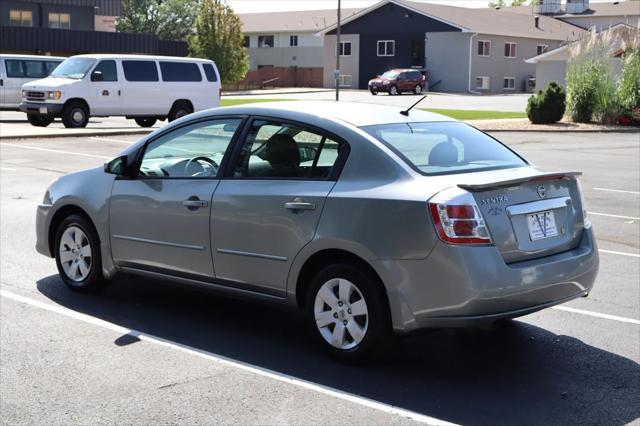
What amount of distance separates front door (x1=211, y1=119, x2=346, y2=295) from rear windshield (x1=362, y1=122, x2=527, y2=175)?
1.32 feet

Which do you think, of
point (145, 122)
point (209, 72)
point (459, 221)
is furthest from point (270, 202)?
point (145, 122)

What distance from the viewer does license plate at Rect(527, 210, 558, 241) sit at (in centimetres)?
576

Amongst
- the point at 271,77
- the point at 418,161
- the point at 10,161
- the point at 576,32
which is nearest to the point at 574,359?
the point at 418,161

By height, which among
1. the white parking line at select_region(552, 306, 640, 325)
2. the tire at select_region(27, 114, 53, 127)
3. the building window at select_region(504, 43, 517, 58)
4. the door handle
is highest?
the building window at select_region(504, 43, 517, 58)

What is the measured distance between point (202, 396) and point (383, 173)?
1.76 meters

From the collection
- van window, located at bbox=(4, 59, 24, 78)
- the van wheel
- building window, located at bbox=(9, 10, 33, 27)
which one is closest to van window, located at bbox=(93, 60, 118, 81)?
the van wheel

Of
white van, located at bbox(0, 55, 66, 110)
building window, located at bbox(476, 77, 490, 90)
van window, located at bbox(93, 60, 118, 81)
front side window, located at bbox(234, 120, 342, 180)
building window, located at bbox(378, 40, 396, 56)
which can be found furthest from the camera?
building window, located at bbox(378, 40, 396, 56)

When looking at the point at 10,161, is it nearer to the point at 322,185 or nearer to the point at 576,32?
the point at 322,185

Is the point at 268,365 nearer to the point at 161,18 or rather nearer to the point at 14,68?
the point at 14,68

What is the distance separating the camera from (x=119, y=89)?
27.0 m

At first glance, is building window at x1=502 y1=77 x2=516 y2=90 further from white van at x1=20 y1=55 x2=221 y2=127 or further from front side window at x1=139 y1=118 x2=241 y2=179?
front side window at x1=139 y1=118 x2=241 y2=179

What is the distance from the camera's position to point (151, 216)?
6926 millimetres

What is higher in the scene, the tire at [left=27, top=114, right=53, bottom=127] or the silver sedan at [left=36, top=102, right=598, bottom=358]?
the silver sedan at [left=36, top=102, right=598, bottom=358]

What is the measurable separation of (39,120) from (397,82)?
36.9 meters
